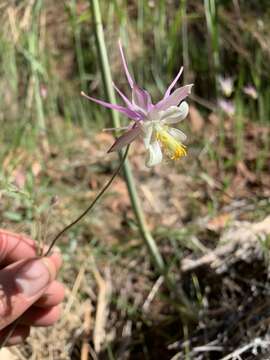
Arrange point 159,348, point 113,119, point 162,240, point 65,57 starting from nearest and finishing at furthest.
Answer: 1. point 113,119
2. point 159,348
3. point 162,240
4. point 65,57

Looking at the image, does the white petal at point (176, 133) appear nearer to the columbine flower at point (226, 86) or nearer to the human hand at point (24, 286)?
the human hand at point (24, 286)

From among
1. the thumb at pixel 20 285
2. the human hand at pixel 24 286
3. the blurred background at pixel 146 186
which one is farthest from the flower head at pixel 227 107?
the thumb at pixel 20 285

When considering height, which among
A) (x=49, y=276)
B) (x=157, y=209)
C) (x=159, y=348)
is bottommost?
(x=159, y=348)

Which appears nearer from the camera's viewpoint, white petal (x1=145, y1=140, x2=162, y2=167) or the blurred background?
white petal (x1=145, y1=140, x2=162, y2=167)

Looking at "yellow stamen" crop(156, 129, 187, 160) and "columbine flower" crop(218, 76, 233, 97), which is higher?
"yellow stamen" crop(156, 129, 187, 160)

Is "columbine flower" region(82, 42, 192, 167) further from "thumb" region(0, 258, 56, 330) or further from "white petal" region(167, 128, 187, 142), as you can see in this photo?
"thumb" region(0, 258, 56, 330)

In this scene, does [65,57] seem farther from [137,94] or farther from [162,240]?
[137,94]

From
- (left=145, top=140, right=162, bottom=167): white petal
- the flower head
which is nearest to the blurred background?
the flower head

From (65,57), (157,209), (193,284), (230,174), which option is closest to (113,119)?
(193,284)

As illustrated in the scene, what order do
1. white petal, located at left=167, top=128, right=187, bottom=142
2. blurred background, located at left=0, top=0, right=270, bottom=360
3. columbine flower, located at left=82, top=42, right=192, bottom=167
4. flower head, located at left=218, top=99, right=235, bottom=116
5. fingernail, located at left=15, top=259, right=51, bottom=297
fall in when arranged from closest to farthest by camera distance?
1. columbine flower, located at left=82, top=42, right=192, bottom=167
2. white petal, located at left=167, top=128, right=187, bottom=142
3. fingernail, located at left=15, top=259, right=51, bottom=297
4. blurred background, located at left=0, top=0, right=270, bottom=360
5. flower head, located at left=218, top=99, right=235, bottom=116
